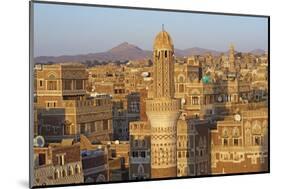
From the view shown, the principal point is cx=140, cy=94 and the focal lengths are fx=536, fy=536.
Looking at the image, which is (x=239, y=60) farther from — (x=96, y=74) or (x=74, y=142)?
(x=74, y=142)

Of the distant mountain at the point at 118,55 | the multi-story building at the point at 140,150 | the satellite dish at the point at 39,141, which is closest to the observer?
the satellite dish at the point at 39,141

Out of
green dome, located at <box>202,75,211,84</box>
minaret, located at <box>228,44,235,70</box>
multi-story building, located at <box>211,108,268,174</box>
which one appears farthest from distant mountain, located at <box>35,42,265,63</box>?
multi-story building, located at <box>211,108,268,174</box>

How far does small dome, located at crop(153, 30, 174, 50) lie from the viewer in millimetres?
3277

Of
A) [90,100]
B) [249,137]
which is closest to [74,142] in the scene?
[90,100]

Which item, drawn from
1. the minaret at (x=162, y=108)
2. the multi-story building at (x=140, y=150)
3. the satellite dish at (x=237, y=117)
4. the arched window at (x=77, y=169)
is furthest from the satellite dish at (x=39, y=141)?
the satellite dish at (x=237, y=117)

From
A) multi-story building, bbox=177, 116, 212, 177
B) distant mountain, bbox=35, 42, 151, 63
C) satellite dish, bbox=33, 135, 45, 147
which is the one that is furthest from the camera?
multi-story building, bbox=177, 116, 212, 177

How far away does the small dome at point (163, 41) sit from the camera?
10.8 feet

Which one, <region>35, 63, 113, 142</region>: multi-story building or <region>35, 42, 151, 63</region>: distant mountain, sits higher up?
<region>35, 42, 151, 63</region>: distant mountain

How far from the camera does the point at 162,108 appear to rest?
3312 millimetres

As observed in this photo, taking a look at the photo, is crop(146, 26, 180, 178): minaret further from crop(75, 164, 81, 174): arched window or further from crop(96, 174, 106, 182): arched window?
crop(75, 164, 81, 174): arched window

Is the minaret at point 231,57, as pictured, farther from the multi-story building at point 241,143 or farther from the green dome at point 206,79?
the multi-story building at point 241,143

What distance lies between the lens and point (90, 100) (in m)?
3.17

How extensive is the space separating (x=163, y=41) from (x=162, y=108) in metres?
0.41
